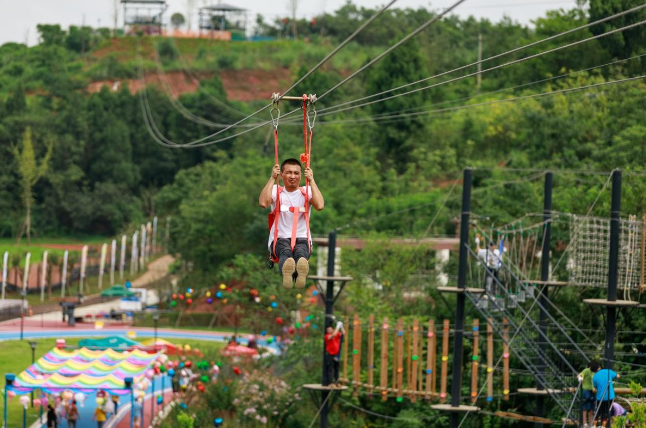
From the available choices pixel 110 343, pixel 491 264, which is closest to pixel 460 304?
pixel 491 264

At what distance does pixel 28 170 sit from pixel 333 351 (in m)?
49.9

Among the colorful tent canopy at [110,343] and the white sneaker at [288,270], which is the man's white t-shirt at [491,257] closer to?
the white sneaker at [288,270]

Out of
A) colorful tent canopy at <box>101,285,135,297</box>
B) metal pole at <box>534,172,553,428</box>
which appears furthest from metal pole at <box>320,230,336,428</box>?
colorful tent canopy at <box>101,285,135,297</box>

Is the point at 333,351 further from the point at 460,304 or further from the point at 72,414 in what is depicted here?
the point at 72,414

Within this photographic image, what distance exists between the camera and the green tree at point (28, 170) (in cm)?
7031

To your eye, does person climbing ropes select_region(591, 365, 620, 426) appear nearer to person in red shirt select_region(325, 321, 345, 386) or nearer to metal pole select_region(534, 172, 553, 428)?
metal pole select_region(534, 172, 553, 428)

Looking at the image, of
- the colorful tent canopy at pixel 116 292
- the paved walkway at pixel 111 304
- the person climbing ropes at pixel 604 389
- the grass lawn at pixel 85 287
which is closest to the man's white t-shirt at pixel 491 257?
the person climbing ropes at pixel 604 389

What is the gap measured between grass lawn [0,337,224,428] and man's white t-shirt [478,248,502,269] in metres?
10.7

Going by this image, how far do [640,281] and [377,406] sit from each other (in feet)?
28.6

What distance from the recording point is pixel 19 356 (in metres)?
40.7

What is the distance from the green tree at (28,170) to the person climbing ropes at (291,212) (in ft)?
192

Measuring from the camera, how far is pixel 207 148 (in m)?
79.8

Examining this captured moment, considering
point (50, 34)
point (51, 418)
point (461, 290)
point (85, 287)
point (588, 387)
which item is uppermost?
point (50, 34)

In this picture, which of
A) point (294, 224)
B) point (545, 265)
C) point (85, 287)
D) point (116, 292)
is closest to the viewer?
point (294, 224)
